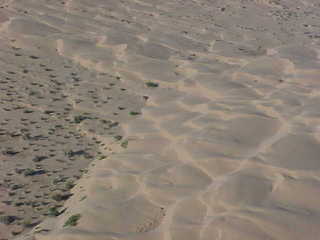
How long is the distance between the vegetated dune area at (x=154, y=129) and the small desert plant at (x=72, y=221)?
14mm

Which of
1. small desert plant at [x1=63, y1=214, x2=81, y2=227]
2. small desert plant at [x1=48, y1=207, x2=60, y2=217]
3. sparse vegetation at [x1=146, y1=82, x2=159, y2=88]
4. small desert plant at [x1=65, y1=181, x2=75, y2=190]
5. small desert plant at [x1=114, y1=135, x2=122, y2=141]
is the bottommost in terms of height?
small desert plant at [x1=48, y1=207, x2=60, y2=217]

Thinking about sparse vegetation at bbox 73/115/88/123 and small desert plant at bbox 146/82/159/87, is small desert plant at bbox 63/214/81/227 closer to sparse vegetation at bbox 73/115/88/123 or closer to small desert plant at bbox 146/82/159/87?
sparse vegetation at bbox 73/115/88/123

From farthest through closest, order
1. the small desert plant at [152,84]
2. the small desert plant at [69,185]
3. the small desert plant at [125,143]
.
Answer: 1. the small desert plant at [152,84]
2. the small desert plant at [125,143]
3. the small desert plant at [69,185]

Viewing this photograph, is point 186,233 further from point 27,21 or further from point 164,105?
point 27,21

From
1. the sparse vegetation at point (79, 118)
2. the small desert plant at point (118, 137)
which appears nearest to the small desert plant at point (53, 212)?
the small desert plant at point (118, 137)

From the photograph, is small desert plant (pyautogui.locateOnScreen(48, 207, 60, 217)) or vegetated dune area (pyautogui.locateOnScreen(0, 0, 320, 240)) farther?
small desert plant (pyautogui.locateOnScreen(48, 207, 60, 217))

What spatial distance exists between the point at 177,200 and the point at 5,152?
242 centimetres

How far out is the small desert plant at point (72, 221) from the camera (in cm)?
423

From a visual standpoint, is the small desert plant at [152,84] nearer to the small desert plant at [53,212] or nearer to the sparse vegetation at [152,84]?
the sparse vegetation at [152,84]

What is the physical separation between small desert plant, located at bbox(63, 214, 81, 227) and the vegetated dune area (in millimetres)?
14

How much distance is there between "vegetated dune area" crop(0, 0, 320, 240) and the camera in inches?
169

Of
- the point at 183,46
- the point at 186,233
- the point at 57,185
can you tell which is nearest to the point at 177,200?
the point at 186,233

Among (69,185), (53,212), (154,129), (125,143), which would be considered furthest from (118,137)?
(53,212)

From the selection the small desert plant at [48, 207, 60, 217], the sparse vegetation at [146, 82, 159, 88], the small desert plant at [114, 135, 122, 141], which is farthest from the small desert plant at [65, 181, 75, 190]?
the sparse vegetation at [146, 82, 159, 88]
